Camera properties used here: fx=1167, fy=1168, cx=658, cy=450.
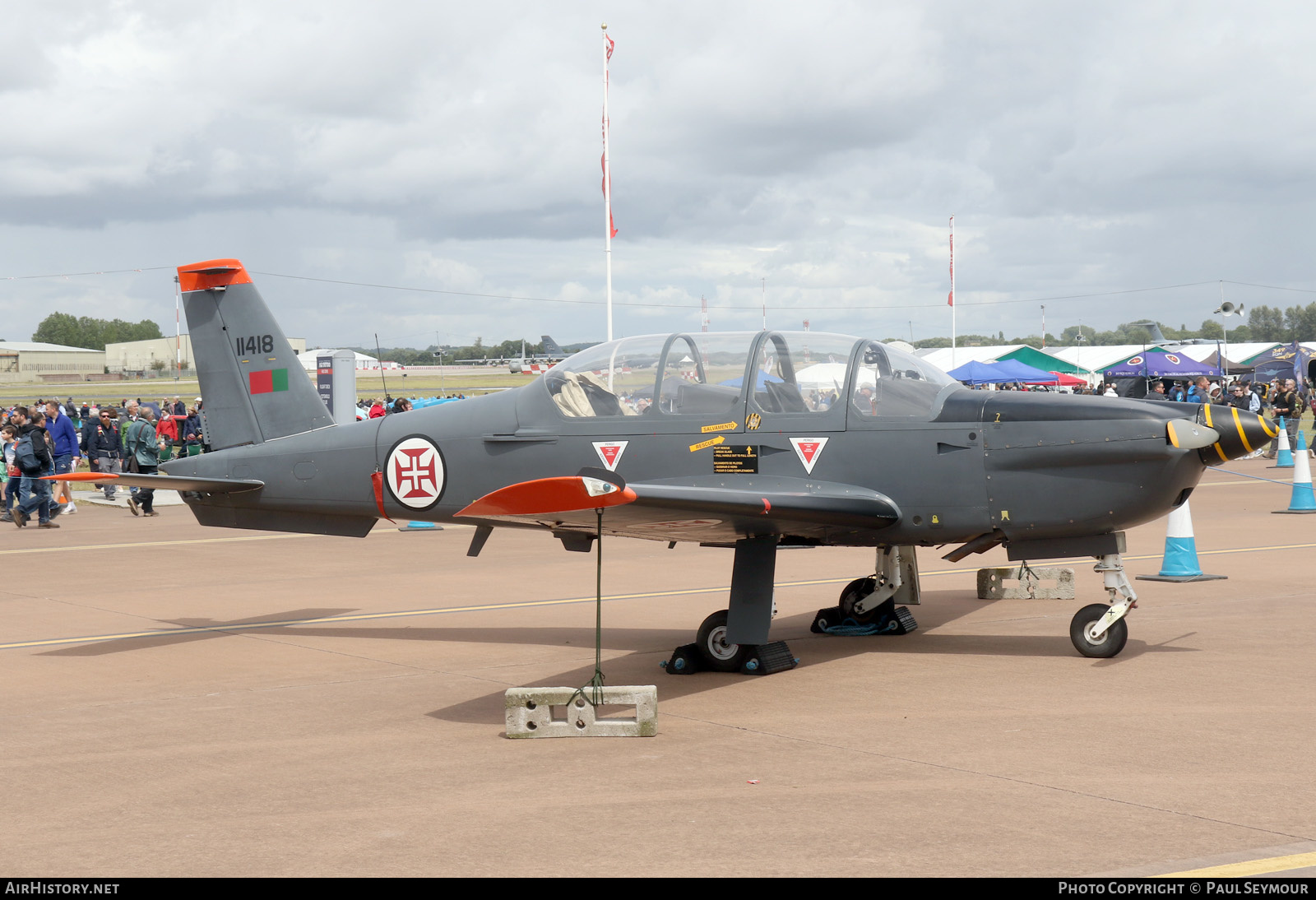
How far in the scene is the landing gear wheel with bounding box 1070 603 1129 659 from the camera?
25.3ft

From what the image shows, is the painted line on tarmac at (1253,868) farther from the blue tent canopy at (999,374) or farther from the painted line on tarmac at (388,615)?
the blue tent canopy at (999,374)

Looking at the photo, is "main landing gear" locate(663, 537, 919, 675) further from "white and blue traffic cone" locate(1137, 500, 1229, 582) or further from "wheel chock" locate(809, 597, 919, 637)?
"white and blue traffic cone" locate(1137, 500, 1229, 582)

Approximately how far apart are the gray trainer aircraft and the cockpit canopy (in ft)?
0.04

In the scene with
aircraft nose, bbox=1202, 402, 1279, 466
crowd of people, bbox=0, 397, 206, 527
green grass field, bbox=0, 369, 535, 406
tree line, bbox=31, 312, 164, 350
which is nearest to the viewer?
aircraft nose, bbox=1202, 402, 1279, 466

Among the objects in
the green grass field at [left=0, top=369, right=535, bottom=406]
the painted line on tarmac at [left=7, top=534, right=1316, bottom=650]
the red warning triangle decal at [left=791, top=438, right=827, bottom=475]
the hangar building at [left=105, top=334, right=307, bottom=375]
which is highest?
the hangar building at [left=105, top=334, right=307, bottom=375]

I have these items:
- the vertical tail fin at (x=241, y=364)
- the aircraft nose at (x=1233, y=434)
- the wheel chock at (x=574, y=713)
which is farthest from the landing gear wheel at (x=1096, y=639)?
the vertical tail fin at (x=241, y=364)

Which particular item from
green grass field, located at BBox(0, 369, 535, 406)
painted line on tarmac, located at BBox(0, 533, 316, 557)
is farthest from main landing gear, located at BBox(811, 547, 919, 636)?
green grass field, located at BBox(0, 369, 535, 406)

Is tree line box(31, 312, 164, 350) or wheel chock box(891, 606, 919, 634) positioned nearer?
wheel chock box(891, 606, 919, 634)

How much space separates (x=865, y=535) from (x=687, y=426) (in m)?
1.42

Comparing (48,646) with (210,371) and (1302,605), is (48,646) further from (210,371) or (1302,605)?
(1302,605)

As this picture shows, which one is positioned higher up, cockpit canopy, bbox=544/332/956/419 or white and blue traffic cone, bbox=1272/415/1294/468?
cockpit canopy, bbox=544/332/956/419

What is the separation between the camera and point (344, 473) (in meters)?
9.10
